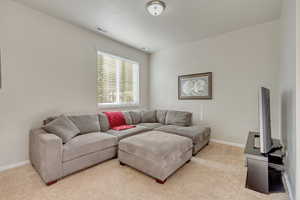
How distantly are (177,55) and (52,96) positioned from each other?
3388 millimetres

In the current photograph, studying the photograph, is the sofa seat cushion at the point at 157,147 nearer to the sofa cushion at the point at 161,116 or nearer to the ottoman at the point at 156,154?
the ottoman at the point at 156,154

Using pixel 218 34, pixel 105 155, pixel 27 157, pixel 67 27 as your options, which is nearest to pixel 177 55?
pixel 218 34

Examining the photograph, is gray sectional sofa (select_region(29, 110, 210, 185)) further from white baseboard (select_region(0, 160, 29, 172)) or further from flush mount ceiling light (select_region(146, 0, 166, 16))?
flush mount ceiling light (select_region(146, 0, 166, 16))

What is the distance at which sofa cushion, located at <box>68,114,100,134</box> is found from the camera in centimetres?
264

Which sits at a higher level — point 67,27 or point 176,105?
point 67,27

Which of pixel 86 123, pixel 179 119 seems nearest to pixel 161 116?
pixel 179 119

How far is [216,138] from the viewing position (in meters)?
3.48

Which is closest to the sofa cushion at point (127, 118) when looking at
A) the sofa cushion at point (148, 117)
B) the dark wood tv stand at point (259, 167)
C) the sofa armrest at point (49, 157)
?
the sofa cushion at point (148, 117)

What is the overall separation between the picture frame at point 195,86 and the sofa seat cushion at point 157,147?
5.75 feet

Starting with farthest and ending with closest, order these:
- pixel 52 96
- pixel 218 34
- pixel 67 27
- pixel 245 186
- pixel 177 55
→ pixel 177 55 < pixel 218 34 < pixel 67 27 < pixel 52 96 < pixel 245 186

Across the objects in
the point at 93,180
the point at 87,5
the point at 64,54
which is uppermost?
the point at 87,5

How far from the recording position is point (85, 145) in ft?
7.01

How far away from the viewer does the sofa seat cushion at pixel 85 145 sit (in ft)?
6.44

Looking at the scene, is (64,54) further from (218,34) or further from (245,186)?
(245,186)
